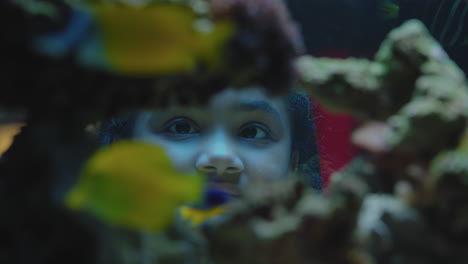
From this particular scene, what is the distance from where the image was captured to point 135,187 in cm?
88

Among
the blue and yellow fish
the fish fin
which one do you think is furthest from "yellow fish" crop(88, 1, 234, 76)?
the fish fin

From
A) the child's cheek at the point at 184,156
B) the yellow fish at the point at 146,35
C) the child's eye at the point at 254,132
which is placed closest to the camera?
the yellow fish at the point at 146,35

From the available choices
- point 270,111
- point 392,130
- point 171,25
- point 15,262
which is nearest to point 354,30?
point 270,111

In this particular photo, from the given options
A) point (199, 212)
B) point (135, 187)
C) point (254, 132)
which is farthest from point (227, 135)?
point (135, 187)

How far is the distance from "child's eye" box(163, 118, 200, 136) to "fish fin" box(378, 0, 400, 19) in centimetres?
240

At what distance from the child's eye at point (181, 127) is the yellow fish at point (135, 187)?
1.17 meters

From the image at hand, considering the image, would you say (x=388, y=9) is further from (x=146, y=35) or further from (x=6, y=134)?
(x=146, y=35)

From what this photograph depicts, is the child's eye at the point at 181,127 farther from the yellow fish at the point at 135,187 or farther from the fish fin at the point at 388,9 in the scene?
the fish fin at the point at 388,9

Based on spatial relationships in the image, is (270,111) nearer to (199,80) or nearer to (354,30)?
(199,80)

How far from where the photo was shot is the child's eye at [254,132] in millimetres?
2135

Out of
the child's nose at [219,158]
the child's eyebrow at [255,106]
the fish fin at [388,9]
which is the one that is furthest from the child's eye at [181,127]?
the fish fin at [388,9]

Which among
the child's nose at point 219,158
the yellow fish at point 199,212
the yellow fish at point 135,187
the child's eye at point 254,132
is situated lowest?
the yellow fish at point 135,187

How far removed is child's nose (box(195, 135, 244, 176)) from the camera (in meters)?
1.89

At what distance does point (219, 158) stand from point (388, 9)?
2.58 m
